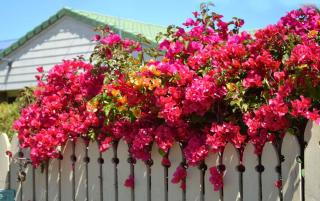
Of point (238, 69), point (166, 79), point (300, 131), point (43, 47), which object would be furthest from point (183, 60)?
point (43, 47)

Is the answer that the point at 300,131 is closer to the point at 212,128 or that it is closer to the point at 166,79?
the point at 212,128

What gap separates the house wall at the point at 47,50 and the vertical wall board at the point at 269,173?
9015 mm

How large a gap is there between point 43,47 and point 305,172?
11.3 metres

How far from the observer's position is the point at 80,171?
5195mm

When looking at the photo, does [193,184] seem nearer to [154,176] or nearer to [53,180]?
[154,176]

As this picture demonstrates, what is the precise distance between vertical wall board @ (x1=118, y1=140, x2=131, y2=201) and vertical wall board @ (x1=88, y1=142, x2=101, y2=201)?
0.29 m

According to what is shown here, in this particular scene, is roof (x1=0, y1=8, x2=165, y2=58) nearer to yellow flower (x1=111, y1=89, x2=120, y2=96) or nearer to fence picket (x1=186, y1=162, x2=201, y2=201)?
yellow flower (x1=111, y1=89, x2=120, y2=96)

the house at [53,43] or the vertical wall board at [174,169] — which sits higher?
the house at [53,43]

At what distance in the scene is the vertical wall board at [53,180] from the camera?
542 centimetres

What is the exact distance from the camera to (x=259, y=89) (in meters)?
3.94

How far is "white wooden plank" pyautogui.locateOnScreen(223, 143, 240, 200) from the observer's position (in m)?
4.04

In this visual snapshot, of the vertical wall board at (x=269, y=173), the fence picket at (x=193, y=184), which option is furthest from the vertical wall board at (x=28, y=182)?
the vertical wall board at (x=269, y=173)

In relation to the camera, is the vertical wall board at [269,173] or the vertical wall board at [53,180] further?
the vertical wall board at [53,180]

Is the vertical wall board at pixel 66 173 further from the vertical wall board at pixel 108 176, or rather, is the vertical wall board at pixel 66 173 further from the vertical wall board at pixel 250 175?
the vertical wall board at pixel 250 175
